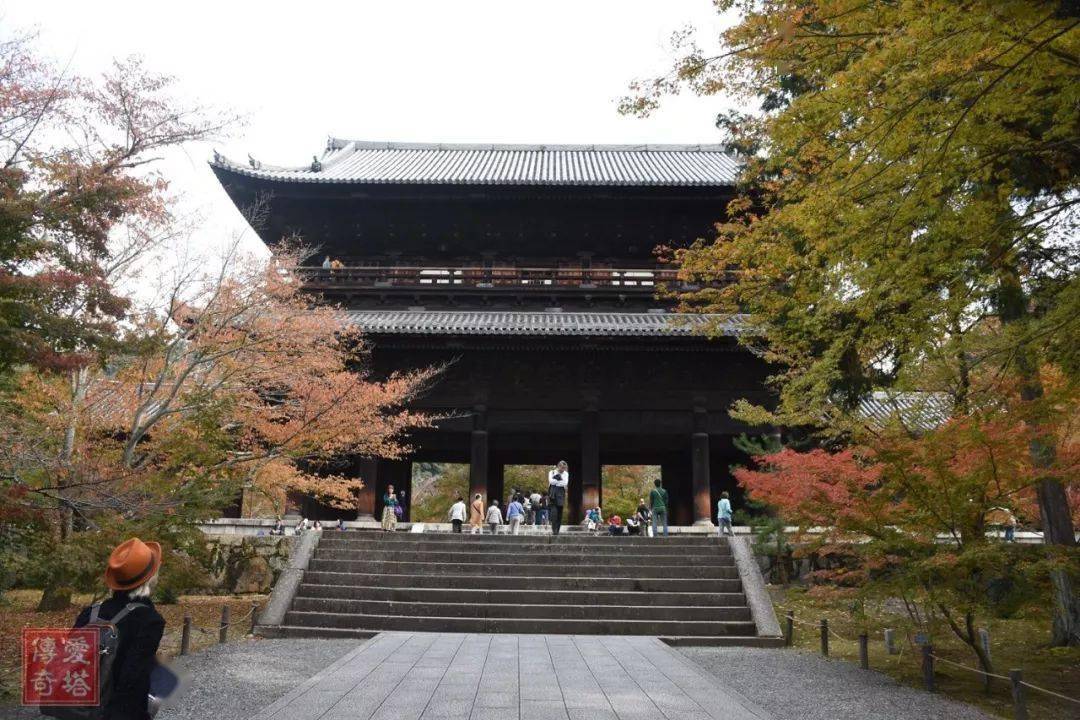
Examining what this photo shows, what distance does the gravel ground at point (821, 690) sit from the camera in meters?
6.54

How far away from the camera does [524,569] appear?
1238cm

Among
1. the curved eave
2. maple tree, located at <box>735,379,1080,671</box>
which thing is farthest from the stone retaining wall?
maple tree, located at <box>735,379,1080,671</box>

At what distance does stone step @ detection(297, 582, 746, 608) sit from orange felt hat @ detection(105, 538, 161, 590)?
8.47 m

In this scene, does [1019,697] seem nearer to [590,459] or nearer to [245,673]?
[245,673]

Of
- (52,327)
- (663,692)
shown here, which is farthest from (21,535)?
(663,692)

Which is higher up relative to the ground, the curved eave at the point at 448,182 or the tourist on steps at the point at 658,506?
the curved eave at the point at 448,182

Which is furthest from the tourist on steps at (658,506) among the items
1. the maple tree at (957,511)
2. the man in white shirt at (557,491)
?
the maple tree at (957,511)

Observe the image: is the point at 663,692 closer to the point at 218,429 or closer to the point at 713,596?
the point at 713,596

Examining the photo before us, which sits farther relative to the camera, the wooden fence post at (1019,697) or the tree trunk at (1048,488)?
the tree trunk at (1048,488)

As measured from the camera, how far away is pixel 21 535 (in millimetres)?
7910

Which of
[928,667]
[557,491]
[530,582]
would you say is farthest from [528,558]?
[928,667]

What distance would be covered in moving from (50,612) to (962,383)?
1439cm

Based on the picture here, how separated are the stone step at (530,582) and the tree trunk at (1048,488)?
4.48 m

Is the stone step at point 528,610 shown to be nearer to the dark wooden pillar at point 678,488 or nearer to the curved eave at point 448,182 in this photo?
the dark wooden pillar at point 678,488
